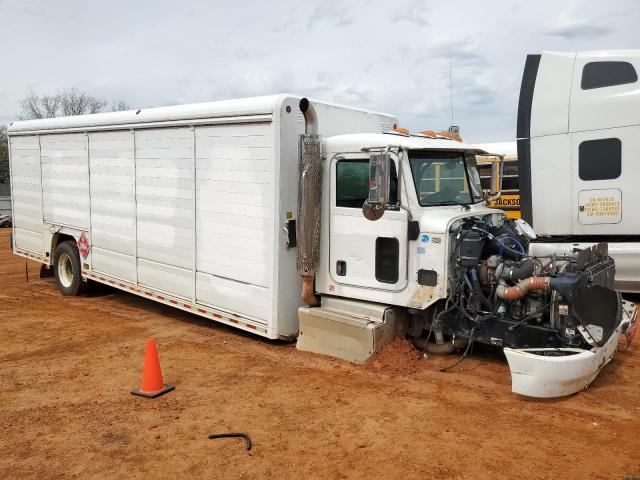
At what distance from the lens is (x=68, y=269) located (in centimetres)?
1073

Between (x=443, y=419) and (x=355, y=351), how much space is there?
1.56m

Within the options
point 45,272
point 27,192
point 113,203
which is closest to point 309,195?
point 113,203

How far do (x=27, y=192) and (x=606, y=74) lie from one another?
10.2m

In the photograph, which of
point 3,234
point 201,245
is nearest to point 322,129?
point 201,245

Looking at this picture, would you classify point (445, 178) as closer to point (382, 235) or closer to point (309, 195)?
point (382, 235)

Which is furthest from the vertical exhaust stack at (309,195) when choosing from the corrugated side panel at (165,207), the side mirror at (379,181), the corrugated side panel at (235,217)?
the corrugated side panel at (165,207)

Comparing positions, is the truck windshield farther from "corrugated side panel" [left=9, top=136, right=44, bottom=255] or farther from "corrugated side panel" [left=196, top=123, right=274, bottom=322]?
"corrugated side panel" [left=9, top=136, right=44, bottom=255]

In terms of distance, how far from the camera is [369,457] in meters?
4.46

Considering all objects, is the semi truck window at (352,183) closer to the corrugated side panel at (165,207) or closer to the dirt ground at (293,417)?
the dirt ground at (293,417)

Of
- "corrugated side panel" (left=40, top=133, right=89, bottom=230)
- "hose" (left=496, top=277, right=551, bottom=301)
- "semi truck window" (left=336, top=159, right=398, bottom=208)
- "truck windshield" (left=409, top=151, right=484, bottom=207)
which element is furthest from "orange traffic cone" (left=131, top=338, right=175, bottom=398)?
"corrugated side panel" (left=40, top=133, right=89, bottom=230)

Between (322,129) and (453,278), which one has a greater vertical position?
(322,129)

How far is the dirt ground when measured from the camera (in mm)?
4348

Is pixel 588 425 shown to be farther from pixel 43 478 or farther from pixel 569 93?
pixel 569 93

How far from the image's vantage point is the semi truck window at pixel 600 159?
8.87 metres
